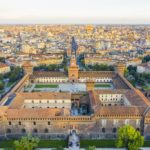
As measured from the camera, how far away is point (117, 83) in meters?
70.8

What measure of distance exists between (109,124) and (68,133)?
6.70m

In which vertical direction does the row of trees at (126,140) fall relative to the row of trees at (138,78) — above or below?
above

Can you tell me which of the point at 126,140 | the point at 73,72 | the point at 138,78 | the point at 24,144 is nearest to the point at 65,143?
the point at 24,144

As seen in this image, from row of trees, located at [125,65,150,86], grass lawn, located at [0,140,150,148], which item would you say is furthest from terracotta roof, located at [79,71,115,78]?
grass lawn, located at [0,140,150,148]

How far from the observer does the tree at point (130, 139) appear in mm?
35844

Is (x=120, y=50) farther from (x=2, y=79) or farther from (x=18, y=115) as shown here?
(x=18, y=115)

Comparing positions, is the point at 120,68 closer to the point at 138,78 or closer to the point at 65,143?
the point at 138,78

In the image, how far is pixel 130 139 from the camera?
36219mm

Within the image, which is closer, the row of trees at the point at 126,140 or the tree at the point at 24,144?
the tree at the point at 24,144

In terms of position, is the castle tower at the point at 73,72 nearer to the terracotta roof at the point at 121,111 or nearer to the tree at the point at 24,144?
the terracotta roof at the point at 121,111

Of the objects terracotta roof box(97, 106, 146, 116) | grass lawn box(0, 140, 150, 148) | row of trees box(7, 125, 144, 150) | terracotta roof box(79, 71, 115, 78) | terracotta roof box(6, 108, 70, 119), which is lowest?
grass lawn box(0, 140, 150, 148)

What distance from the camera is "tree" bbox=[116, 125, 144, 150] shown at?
118 feet

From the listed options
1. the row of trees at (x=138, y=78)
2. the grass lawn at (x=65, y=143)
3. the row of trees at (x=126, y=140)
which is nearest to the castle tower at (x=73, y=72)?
the row of trees at (x=138, y=78)

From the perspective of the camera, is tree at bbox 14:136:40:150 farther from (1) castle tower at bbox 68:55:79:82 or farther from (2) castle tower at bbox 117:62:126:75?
(2) castle tower at bbox 117:62:126:75
